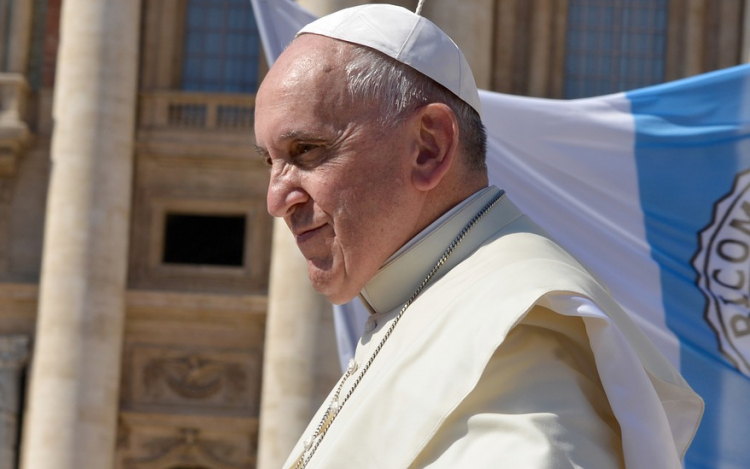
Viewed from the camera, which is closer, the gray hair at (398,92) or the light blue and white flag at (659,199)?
the gray hair at (398,92)

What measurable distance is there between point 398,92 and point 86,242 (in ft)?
44.2

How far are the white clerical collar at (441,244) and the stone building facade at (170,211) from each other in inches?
472

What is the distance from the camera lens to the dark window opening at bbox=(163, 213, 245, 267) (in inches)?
646

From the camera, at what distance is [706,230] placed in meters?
6.50

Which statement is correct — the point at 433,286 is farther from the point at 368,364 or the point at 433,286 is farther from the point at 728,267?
the point at 728,267

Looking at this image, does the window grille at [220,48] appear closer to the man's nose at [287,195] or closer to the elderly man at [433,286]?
the elderly man at [433,286]

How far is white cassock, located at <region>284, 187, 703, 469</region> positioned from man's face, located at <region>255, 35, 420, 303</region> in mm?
234

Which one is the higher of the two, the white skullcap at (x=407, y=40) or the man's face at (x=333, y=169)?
the white skullcap at (x=407, y=40)

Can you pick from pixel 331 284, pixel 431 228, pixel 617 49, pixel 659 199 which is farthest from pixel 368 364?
pixel 617 49

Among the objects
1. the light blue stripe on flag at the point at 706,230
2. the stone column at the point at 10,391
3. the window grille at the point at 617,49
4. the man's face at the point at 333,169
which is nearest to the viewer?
→ the man's face at the point at 333,169

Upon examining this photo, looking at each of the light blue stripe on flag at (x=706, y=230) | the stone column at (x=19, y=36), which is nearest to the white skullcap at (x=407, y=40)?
the light blue stripe on flag at (x=706, y=230)

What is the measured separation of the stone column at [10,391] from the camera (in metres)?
15.1

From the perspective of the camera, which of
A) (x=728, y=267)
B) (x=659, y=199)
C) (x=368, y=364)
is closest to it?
(x=368, y=364)

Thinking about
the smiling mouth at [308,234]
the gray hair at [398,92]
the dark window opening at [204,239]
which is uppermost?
the gray hair at [398,92]
